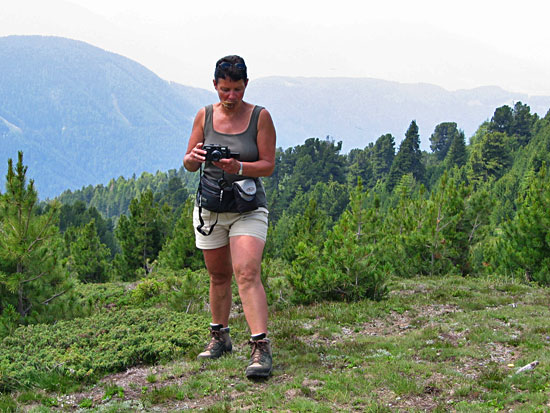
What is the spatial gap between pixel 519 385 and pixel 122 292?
619 inches

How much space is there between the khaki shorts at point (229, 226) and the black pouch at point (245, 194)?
0.47 ft

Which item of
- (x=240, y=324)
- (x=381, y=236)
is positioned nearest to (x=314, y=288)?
(x=240, y=324)

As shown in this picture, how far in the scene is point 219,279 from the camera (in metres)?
5.18

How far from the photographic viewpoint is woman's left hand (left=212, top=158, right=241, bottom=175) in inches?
171

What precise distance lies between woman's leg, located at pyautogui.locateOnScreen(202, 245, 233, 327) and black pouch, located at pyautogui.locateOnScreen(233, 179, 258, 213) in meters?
0.61

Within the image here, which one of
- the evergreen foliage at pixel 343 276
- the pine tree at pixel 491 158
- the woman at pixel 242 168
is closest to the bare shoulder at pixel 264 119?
the woman at pixel 242 168

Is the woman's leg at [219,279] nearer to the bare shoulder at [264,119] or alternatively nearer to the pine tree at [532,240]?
the bare shoulder at [264,119]

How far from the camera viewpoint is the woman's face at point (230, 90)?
15.0 ft

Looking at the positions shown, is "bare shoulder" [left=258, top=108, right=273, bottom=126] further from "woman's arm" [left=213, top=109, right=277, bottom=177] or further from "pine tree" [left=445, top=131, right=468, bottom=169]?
"pine tree" [left=445, top=131, right=468, bottom=169]

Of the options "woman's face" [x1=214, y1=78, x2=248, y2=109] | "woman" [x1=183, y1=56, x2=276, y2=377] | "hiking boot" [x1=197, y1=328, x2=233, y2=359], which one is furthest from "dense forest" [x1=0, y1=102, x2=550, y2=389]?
"woman's face" [x1=214, y1=78, x2=248, y2=109]

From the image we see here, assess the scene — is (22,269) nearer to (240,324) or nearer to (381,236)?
(240,324)

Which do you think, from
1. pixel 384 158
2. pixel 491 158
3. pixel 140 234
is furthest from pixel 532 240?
pixel 384 158

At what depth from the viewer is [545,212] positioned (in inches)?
508

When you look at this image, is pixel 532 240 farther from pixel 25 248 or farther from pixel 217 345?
pixel 25 248
